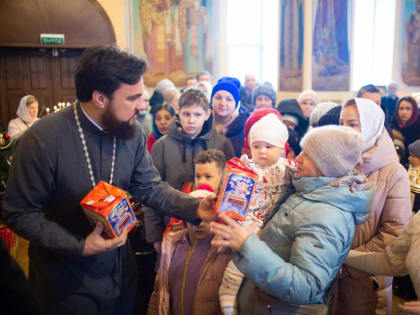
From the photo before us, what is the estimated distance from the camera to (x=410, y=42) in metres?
10.2

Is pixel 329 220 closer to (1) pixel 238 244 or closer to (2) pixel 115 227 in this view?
(1) pixel 238 244

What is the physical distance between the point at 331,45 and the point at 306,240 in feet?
34.2

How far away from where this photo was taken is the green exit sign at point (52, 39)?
9898 mm

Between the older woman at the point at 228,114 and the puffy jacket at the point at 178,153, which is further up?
the older woman at the point at 228,114

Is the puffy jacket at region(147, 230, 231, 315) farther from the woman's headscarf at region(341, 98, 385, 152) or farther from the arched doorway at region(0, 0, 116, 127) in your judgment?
the arched doorway at region(0, 0, 116, 127)

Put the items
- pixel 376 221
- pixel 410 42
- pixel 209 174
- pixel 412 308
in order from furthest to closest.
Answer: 1. pixel 410 42
2. pixel 209 174
3. pixel 376 221
4. pixel 412 308

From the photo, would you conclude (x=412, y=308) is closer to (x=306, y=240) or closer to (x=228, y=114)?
(x=306, y=240)

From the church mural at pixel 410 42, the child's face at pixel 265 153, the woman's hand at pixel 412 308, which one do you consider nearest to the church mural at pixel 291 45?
the church mural at pixel 410 42

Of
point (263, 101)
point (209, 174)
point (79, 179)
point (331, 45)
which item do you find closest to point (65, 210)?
point (79, 179)

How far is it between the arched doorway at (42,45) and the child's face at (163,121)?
21.7 feet

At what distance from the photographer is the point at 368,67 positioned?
11.1 meters

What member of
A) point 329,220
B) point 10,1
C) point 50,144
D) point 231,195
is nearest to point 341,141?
point 329,220

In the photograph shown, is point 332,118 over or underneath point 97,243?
over

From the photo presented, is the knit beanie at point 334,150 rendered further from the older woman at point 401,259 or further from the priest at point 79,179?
the priest at point 79,179
